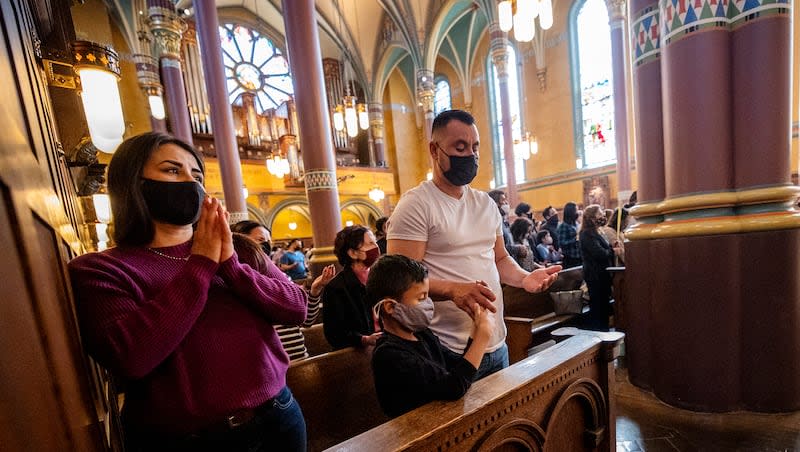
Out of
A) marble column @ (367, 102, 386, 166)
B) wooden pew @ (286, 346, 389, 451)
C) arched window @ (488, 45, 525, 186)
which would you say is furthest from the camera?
marble column @ (367, 102, 386, 166)

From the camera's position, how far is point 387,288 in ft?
4.44

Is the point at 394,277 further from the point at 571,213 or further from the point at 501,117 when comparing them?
the point at 501,117

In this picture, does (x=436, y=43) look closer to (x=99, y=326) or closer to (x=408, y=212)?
(x=408, y=212)

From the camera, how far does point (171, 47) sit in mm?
6902

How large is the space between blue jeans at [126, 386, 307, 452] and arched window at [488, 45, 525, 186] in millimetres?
13369

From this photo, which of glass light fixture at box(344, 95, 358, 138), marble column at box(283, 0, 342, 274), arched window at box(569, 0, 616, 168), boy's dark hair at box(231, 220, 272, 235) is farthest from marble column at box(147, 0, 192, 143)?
arched window at box(569, 0, 616, 168)

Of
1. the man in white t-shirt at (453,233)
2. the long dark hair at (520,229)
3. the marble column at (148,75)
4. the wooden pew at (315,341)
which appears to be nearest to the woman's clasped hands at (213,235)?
the man in white t-shirt at (453,233)

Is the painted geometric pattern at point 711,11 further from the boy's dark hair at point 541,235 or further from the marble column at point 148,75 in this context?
the marble column at point 148,75

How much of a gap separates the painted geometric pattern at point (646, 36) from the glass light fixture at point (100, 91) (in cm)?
359

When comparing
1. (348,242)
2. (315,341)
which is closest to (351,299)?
(348,242)

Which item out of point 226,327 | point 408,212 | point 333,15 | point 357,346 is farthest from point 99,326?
point 333,15

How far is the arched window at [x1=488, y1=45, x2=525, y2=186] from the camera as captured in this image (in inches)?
537

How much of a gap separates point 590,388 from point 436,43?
12790 mm

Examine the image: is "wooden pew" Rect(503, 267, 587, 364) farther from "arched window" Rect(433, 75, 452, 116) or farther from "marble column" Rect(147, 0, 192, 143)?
"arched window" Rect(433, 75, 452, 116)
